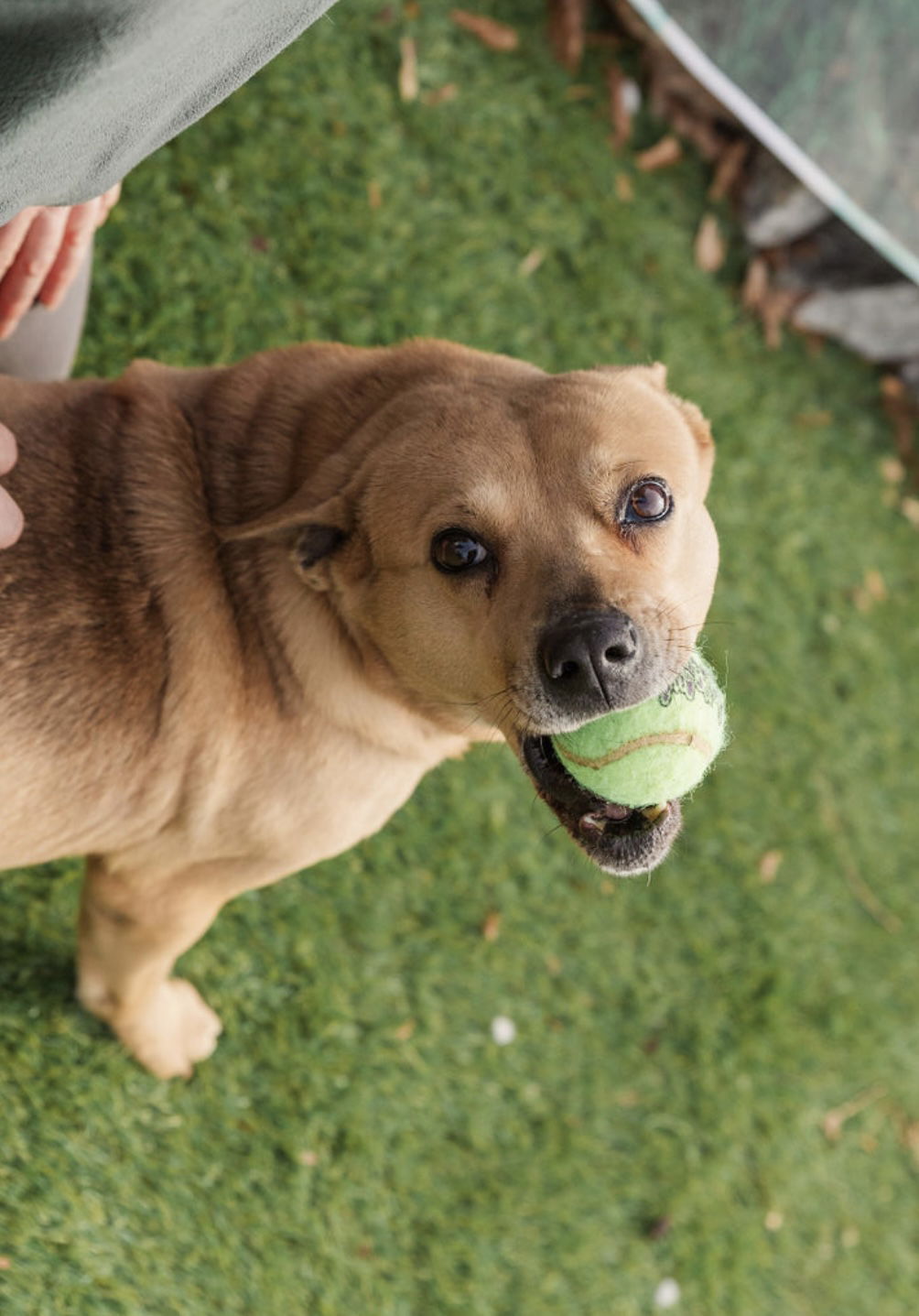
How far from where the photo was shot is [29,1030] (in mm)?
3758

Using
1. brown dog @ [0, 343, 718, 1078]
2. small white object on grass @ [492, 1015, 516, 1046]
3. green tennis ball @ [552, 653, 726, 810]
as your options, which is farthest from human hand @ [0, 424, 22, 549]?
small white object on grass @ [492, 1015, 516, 1046]

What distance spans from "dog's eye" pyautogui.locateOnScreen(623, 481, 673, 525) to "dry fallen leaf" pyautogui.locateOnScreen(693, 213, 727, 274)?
363cm

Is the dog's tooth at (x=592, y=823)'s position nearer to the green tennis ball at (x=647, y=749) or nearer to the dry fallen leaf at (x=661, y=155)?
the green tennis ball at (x=647, y=749)

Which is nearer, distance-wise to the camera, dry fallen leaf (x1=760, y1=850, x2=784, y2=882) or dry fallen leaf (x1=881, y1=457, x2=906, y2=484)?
dry fallen leaf (x1=760, y1=850, x2=784, y2=882)

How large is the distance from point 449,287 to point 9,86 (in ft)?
12.0

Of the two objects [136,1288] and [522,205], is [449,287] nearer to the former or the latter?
[522,205]

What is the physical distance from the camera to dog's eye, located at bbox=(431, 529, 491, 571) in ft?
9.43

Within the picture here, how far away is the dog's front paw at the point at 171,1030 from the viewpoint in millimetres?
3754

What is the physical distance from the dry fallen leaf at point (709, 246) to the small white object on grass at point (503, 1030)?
376cm

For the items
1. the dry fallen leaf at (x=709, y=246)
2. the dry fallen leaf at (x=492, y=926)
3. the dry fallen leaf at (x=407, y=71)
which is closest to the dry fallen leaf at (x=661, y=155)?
the dry fallen leaf at (x=709, y=246)

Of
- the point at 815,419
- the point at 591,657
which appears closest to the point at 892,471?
the point at 815,419

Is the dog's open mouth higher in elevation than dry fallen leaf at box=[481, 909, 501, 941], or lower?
higher

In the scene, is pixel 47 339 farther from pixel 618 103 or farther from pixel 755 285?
pixel 755 285

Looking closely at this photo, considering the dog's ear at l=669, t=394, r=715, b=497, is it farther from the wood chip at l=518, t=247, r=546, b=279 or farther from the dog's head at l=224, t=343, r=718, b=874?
the wood chip at l=518, t=247, r=546, b=279
